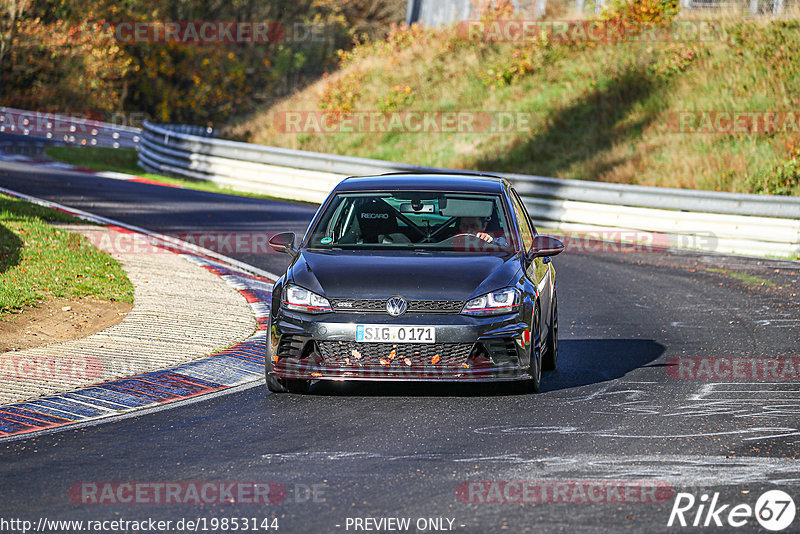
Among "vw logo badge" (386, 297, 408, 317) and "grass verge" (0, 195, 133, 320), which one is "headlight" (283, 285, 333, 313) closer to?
"vw logo badge" (386, 297, 408, 317)

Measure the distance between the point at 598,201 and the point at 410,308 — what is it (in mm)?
14227

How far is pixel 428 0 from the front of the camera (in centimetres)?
4194

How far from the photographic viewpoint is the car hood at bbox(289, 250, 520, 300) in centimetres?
828

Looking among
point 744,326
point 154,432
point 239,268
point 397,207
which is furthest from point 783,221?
point 154,432

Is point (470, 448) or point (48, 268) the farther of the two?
point (48, 268)

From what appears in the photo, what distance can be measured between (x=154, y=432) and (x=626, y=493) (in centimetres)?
312

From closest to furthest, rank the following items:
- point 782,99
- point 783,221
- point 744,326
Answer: point 744,326 < point 783,221 < point 782,99

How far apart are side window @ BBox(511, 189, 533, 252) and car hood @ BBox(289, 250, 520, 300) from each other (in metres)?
0.57

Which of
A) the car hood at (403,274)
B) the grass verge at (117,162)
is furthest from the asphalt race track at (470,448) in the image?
the grass verge at (117,162)

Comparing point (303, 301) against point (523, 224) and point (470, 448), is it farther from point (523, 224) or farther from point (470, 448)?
point (523, 224)

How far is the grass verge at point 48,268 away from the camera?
12.2 m

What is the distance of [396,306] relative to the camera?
818 cm

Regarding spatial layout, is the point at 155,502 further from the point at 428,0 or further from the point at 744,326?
the point at 428,0

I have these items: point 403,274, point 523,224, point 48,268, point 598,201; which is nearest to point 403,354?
point 403,274
